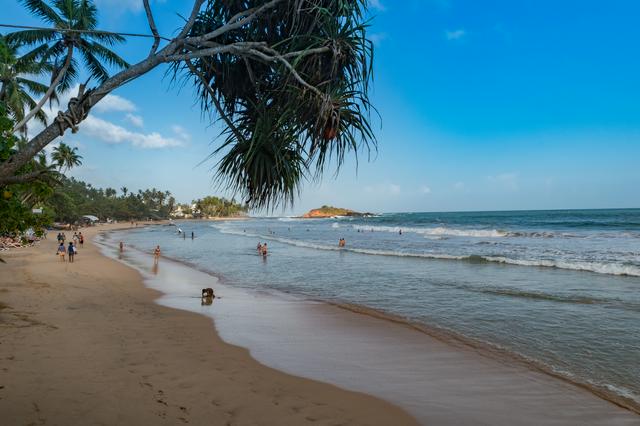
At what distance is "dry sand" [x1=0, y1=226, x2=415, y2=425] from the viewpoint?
4543mm

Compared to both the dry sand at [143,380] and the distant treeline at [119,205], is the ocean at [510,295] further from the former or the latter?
the distant treeline at [119,205]

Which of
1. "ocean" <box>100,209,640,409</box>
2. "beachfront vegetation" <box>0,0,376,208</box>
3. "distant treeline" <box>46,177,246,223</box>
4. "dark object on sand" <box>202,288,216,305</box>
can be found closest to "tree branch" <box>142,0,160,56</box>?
"beachfront vegetation" <box>0,0,376,208</box>

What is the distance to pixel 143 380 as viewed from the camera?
18.0ft

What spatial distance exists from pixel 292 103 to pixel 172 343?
595cm

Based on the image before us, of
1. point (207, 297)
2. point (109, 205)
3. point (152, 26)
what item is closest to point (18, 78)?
point (207, 297)

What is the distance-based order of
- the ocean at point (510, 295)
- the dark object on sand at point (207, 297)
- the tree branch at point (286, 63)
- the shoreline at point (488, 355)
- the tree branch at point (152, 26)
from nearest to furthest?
the tree branch at point (286, 63)
the tree branch at point (152, 26)
the shoreline at point (488, 355)
the ocean at point (510, 295)
the dark object on sand at point (207, 297)

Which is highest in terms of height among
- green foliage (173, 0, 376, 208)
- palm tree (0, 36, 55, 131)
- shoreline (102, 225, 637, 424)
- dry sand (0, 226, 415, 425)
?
palm tree (0, 36, 55, 131)

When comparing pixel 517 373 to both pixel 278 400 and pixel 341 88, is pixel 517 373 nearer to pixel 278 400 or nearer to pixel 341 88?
pixel 278 400

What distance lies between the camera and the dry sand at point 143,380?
4.54 m

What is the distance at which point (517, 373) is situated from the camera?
6.48 m

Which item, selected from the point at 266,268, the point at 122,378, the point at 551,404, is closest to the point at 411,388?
the point at 551,404

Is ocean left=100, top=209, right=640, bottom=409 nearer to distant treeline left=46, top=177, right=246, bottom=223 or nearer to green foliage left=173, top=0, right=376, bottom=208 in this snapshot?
green foliage left=173, top=0, right=376, bottom=208

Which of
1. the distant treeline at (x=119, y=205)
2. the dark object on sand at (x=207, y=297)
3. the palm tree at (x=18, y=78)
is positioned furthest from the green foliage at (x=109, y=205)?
the dark object on sand at (x=207, y=297)

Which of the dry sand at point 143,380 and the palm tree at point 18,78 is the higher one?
the palm tree at point 18,78
